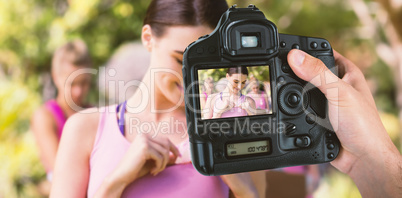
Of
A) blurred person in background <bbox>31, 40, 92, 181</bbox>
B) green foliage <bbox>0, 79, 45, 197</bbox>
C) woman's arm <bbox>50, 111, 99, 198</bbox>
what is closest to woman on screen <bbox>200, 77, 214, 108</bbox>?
woman's arm <bbox>50, 111, 99, 198</bbox>

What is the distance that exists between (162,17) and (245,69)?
0.16m

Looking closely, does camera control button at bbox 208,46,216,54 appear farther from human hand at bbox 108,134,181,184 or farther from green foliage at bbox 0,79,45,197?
green foliage at bbox 0,79,45,197

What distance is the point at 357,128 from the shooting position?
1.70 ft

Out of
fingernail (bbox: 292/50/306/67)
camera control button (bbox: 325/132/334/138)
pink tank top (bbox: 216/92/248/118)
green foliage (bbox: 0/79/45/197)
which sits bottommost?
green foliage (bbox: 0/79/45/197)

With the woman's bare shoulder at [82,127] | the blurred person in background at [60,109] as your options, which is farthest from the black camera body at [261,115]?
the blurred person in background at [60,109]

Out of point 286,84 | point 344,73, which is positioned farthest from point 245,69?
point 344,73

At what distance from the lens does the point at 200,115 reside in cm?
45

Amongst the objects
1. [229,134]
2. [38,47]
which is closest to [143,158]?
[229,134]

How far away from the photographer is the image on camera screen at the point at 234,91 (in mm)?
449

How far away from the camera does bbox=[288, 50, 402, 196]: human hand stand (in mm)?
496

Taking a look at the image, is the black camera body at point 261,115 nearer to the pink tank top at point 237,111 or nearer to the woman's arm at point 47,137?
the pink tank top at point 237,111

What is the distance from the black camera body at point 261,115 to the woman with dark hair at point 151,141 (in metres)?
0.08

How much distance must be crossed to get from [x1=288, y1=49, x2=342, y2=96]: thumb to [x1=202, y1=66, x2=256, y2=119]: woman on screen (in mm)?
70

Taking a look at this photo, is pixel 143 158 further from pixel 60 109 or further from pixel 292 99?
pixel 60 109
